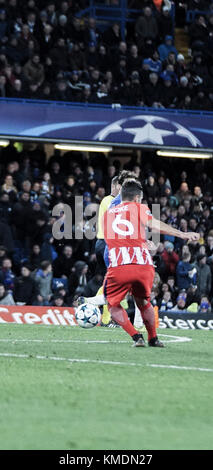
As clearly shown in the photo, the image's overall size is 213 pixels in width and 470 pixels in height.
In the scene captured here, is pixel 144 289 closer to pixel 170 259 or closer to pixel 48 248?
pixel 48 248

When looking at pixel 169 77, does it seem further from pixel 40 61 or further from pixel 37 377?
pixel 37 377

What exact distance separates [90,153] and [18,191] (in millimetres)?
4515

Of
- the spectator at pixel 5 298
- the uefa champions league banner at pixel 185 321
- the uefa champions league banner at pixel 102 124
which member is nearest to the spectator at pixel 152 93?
the uefa champions league banner at pixel 102 124

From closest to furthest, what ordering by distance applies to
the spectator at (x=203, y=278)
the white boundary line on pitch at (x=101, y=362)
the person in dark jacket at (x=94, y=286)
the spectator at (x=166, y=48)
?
the white boundary line on pitch at (x=101, y=362), the person in dark jacket at (x=94, y=286), the spectator at (x=203, y=278), the spectator at (x=166, y=48)

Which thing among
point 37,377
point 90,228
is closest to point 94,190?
point 90,228

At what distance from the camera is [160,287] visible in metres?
19.7

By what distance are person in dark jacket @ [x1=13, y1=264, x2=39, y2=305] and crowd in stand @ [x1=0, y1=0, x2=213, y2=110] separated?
5.10 metres

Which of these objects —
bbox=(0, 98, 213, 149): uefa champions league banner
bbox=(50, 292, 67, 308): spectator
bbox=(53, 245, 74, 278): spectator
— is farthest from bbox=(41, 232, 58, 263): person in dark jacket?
bbox=(0, 98, 213, 149): uefa champions league banner

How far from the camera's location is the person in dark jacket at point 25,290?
18.5m

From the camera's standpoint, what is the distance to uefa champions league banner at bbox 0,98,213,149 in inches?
876

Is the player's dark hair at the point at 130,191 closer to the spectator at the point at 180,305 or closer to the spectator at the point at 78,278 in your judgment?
the spectator at the point at 78,278

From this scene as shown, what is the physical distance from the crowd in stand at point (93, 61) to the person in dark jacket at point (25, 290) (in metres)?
5.10

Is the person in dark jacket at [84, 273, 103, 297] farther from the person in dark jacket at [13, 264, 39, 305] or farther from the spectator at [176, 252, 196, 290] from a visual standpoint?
the spectator at [176, 252, 196, 290]

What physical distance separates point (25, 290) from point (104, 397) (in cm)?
1245
